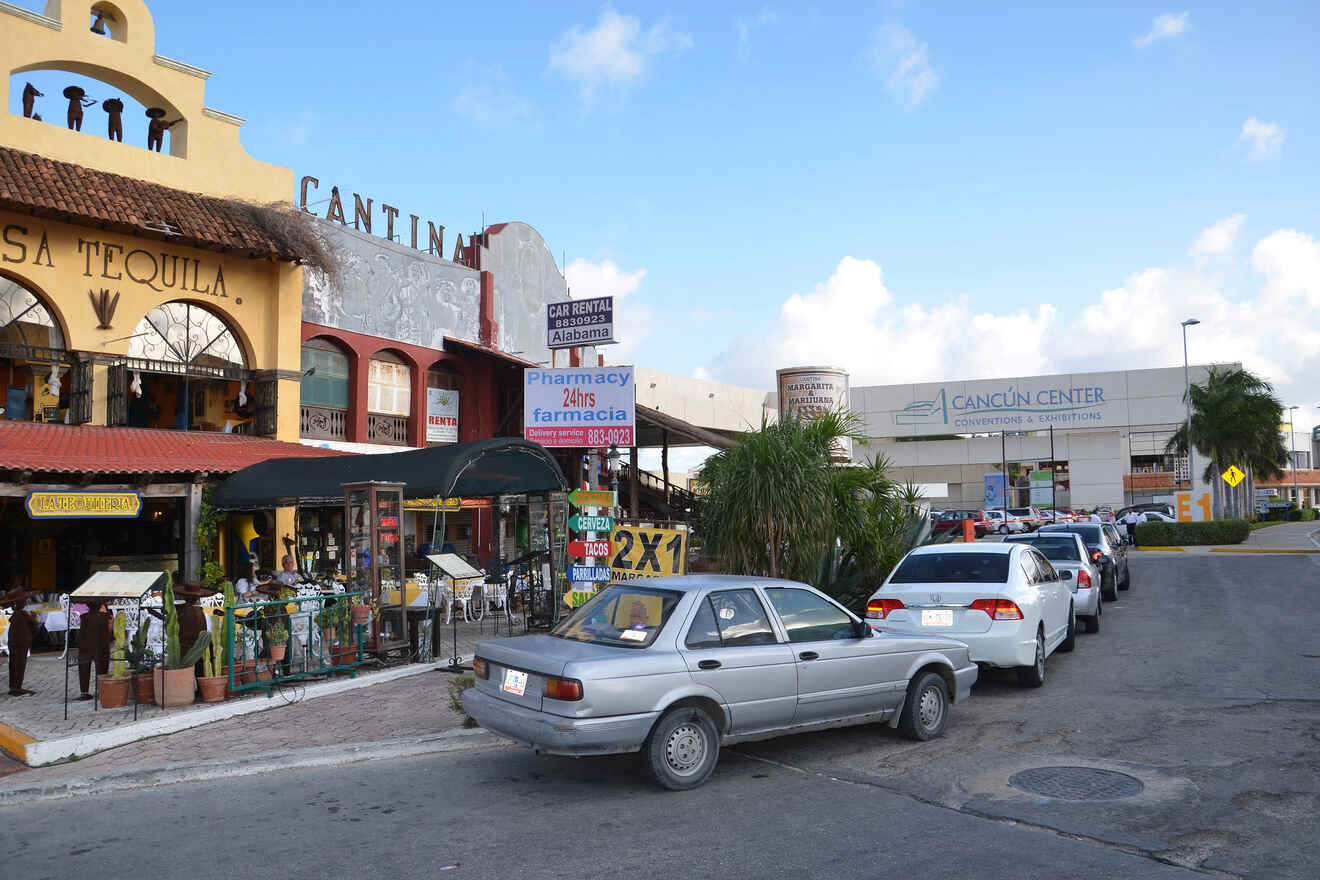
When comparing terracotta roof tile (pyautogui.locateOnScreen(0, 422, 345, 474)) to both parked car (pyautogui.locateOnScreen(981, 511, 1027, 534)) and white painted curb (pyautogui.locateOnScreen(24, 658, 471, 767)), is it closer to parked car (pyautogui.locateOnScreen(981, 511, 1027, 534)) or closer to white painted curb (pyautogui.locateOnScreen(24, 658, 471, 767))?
white painted curb (pyautogui.locateOnScreen(24, 658, 471, 767))

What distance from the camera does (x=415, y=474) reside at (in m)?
14.5

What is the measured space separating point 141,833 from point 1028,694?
8.01 metres

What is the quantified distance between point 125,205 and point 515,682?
1540cm

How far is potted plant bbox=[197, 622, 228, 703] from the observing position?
987 cm

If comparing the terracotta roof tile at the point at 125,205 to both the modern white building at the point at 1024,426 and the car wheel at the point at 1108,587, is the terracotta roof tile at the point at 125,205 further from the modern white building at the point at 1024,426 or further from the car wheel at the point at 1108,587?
the modern white building at the point at 1024,426

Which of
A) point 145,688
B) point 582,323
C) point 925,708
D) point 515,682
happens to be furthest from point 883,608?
point 582,323

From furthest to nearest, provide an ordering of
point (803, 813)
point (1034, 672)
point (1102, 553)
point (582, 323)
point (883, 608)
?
point (1102, 553), point (582, 323), point (883, 608), point (1034, 672), point (803, 813)

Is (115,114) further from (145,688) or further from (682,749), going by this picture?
(682,749)

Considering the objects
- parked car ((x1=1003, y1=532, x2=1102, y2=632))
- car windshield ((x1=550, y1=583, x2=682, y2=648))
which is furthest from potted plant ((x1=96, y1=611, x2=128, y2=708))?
parked car ((x1=1003, y1=532, x2=1102, y2=632))

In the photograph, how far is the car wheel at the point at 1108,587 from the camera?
726 inches

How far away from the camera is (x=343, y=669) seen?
11.4 meters

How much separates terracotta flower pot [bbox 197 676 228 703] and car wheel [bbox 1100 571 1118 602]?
15312 mm

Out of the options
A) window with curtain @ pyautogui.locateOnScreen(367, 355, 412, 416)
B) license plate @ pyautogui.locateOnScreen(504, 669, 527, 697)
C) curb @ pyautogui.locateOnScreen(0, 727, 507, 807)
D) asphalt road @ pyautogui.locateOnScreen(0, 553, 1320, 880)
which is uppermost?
window with curtain @ pyautogui.locateOnScreen(367, 355, 412, 416)

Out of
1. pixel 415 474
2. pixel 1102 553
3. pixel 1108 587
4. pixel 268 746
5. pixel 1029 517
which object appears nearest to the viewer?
pixel 268 746
